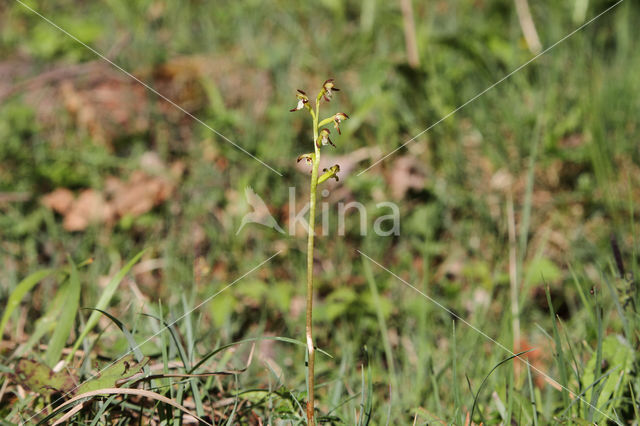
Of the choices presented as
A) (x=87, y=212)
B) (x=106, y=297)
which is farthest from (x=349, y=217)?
(x=106, y=297)

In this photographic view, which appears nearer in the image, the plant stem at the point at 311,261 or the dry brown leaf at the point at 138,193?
the plant stem at the point at 311,261

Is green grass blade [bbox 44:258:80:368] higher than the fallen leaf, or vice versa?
the fallen leaf

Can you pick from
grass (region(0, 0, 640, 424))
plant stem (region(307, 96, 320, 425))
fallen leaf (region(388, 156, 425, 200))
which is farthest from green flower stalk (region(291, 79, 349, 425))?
fallen leaf (region(388, 156, 425, 200))

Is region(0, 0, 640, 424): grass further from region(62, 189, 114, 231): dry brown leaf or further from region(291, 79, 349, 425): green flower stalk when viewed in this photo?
region(291, 79, 349, 425): green flower stalk

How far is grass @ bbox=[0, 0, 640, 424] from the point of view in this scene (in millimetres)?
1607

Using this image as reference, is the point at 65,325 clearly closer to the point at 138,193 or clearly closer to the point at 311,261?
the point at 311,261

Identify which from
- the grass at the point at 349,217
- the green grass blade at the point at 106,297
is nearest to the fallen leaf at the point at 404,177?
the grass at the point at 349,217

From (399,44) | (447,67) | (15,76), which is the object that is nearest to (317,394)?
(447,67)

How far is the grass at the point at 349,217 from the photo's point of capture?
5.27ft

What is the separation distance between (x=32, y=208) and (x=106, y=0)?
2.25 meters

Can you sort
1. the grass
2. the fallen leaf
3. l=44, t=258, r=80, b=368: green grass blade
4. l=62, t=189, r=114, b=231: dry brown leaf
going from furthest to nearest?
the fallen leaf < l=62, t=189, r=114, b=231: dry brown leaf < the grass < l=44, t=258, r=80, b=368: green grass blade

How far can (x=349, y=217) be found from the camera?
2.67 metres

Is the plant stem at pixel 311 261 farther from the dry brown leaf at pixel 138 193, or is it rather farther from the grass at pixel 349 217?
the dry brown leaf at pixel 138 193

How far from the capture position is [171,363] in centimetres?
140
